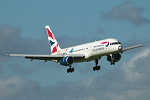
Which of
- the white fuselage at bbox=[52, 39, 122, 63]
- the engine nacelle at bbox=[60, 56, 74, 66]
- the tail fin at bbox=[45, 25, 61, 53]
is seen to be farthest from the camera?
the tail fin at bbox=[45, 25, 61, 53]

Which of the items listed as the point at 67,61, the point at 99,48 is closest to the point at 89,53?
the point at 99,48

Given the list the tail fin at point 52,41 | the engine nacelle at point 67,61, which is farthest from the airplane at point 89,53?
the tail fin at point 52,41

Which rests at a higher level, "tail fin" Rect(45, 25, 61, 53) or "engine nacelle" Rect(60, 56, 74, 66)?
"tail fin" Rect(45, 25, 61, 53)

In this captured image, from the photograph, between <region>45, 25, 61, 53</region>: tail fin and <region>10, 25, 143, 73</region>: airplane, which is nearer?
<region>10, 25, 143, 73</region>: airplane

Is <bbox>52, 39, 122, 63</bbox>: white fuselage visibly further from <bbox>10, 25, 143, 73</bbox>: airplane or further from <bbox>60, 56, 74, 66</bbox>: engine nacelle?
<bbox>60, 56, 74, 66</bbox>: engine nacelle

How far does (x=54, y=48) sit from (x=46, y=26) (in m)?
10.2

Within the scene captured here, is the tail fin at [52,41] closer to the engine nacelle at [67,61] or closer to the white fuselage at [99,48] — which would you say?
the engine nacelle at [67,61]

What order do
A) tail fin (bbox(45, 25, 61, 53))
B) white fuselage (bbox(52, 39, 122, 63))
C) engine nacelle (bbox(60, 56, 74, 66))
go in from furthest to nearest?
1. tail fin (bbox(45, 25, 61, 53))
2. engine nacelle (bbox(60, 56, 74, 66))
3. white fuselage (bbox(52, 39, 122, 63))

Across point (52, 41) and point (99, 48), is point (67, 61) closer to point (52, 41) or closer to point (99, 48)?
point (99, 48)

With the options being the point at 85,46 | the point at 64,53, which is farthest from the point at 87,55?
the point at 64,53

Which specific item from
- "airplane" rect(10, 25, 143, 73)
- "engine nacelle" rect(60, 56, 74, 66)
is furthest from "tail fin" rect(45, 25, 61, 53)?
"engine nacelle" rect(60, 56, 74, 66)

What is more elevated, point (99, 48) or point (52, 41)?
point (52, 41)

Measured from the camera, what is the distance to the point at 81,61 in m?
96.6

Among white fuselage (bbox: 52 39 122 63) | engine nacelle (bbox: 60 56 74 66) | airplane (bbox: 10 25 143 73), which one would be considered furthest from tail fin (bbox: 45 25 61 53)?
white fuselage (bbox: 52 39 122 63)
